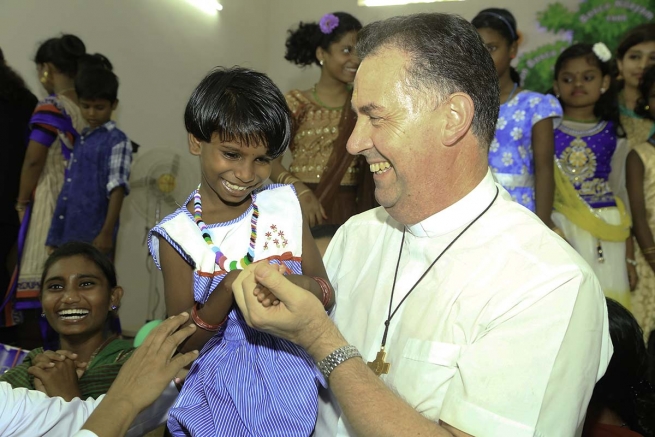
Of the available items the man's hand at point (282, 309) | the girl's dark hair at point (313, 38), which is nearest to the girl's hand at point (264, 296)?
the man's hand at point (282, 309)

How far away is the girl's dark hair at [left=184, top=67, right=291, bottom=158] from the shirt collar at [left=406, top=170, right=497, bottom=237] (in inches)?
22.2

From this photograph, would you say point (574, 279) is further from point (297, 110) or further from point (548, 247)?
point (297, 110)

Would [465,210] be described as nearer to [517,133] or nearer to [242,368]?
[242,368]

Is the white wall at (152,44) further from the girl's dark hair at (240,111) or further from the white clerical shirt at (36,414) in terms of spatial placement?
the white clerical shirt at (36,414)

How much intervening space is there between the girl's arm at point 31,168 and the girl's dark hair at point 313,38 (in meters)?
1.87

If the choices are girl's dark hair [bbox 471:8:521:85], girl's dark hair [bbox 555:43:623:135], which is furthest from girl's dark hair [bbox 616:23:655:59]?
girl's dark hair [bbox 471:8:521:85]

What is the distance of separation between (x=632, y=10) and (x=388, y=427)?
7.69 m

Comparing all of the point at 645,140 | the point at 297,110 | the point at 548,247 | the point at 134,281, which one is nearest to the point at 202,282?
the point at 548,247

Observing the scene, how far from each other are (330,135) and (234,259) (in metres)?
2.39

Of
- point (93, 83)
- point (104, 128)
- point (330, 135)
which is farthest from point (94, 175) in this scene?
point (330, 135)

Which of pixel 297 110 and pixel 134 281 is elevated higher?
pixel 297 110

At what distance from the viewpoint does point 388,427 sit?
1634 millimetres

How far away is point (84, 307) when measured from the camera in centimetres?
304

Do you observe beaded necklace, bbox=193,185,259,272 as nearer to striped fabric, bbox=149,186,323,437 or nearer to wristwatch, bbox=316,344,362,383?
striped fabric, bbox=149,186,323,437
